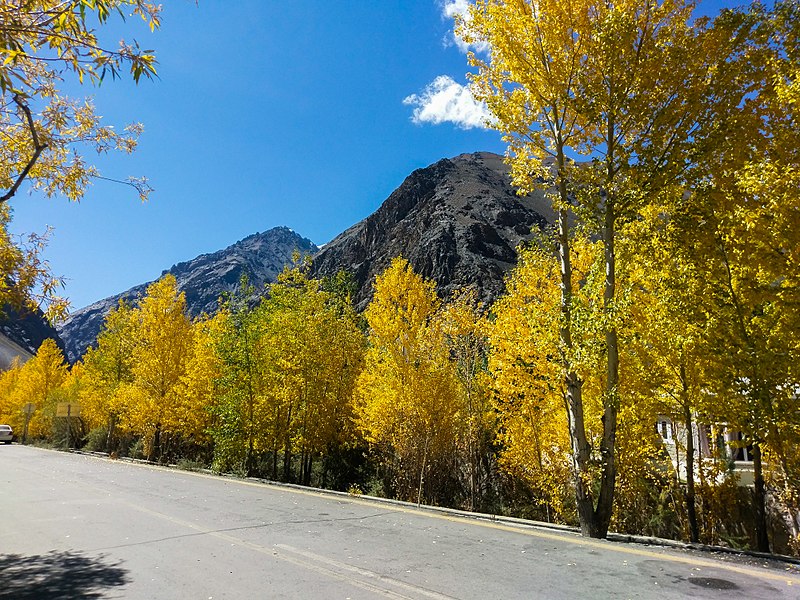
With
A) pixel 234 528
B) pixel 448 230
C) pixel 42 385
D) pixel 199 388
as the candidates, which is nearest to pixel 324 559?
pixel 234 528

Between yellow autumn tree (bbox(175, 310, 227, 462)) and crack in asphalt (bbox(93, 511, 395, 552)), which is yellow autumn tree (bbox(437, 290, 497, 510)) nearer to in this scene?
crack in asphalt (bbox(93, 511, 395, 552))

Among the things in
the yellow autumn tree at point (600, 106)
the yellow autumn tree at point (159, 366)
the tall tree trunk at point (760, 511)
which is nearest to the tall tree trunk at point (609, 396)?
the yellow autumn tree at point (600, 106)

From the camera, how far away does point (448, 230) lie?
14500cm

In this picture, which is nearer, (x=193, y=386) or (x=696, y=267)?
(x=696, y=267)

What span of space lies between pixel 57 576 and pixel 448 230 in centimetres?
14268

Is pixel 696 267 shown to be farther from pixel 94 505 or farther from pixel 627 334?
pixel 94 505

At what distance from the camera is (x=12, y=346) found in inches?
5797

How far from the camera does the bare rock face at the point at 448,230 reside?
131 metres

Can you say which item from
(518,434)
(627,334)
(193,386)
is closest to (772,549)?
(518,434)

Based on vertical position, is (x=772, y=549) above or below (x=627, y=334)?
below

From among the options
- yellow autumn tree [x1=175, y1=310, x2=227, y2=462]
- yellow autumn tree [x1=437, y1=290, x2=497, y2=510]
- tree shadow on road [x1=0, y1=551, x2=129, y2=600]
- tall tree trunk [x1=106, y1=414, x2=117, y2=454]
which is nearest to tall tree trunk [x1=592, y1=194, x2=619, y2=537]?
yellow autumn tree [x1=437, y1=290, x2=497, y2=510]

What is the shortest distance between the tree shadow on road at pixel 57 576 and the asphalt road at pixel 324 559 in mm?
16

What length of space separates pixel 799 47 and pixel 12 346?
618 ft

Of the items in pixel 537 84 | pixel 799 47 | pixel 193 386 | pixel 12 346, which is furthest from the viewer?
pixel 12 346
